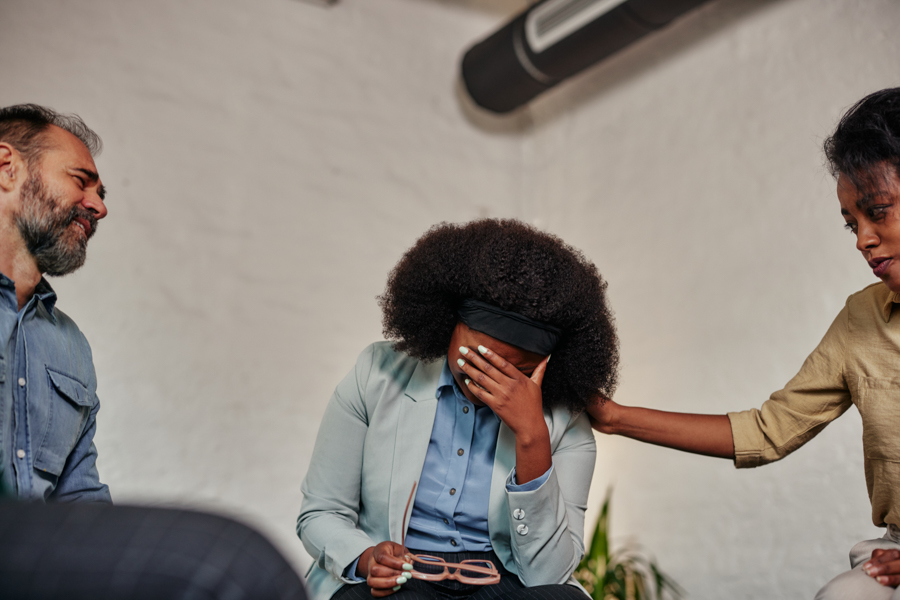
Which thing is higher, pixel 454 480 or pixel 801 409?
pixel 801 409

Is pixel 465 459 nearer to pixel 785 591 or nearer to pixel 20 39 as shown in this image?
pixel 785 591

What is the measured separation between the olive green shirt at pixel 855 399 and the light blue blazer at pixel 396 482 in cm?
44

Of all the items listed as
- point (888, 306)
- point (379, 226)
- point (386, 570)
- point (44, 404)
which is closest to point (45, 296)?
point (44, 404)

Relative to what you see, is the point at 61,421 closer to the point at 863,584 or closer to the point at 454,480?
the point at 454,480

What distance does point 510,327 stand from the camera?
1.55 metres

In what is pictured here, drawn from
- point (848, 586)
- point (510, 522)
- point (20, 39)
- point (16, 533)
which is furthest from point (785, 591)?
point (20, 39)

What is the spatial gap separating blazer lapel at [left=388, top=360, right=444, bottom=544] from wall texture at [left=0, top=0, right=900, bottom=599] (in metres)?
1.49

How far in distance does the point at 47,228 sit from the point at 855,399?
1935mm

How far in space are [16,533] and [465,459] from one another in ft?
3.40

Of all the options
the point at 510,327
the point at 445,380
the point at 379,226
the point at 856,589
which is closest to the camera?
the point at 856,589

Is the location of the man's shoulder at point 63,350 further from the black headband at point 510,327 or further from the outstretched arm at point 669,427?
the outstretched arm at point 669,427

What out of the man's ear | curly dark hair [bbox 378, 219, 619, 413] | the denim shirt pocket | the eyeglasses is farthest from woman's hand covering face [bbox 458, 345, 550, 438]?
the man's ear

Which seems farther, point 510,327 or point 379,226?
point 379,226

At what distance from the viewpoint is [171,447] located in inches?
128
